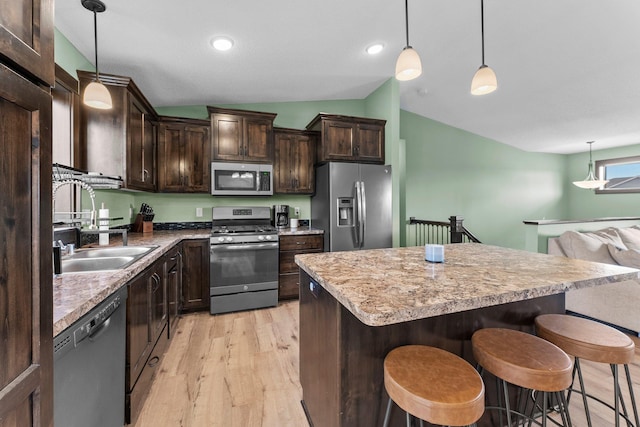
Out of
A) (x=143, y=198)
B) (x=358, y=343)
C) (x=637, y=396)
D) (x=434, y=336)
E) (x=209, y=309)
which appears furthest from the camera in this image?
(x=143, y=198)

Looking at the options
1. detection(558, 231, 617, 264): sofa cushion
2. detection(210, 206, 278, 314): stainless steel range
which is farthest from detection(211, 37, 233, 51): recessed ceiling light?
detection(558, 231, 617, 264): sofa cushion

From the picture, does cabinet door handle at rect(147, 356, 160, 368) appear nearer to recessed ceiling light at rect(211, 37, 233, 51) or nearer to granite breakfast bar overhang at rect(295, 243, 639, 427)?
granite breakfast bar overhang at rect(295, 243, 639, 427)

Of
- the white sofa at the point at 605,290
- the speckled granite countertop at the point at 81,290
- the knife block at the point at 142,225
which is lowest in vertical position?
the white sofa at the point at 605,290

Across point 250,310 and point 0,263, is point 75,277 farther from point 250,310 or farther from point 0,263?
point 250,310

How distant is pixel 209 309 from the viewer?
3178 millimetres

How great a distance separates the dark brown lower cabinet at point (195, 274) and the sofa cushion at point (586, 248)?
12.9 ft

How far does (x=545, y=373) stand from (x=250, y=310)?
2.81m

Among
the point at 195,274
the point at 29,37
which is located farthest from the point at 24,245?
the point at 195,274

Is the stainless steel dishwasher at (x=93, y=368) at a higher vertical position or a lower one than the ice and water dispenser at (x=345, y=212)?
lower

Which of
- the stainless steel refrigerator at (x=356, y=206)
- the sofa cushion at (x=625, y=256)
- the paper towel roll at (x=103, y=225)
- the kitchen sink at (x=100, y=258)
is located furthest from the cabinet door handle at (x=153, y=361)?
the sofa cushion at (x=625, y=256)

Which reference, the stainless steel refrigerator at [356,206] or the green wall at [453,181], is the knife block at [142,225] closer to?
the green wall at [453,181]

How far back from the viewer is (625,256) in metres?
2.53

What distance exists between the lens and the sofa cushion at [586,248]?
8.88ft

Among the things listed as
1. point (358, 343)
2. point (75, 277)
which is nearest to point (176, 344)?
point (75, 277)
